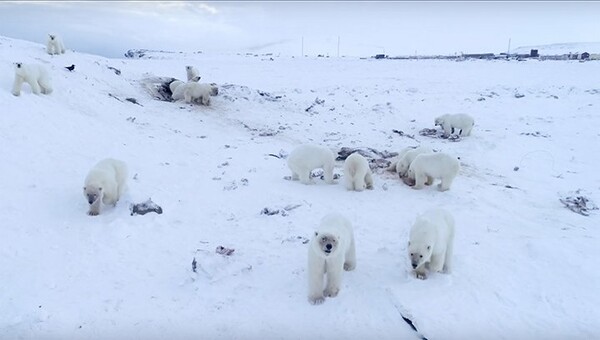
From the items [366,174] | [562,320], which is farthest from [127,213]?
[562,320]

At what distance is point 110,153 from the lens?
11211mm

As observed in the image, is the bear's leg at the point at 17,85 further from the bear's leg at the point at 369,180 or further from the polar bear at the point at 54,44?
the bear's leg at the point at 369,180

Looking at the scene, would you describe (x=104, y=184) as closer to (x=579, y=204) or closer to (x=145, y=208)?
(x=145, y=208)

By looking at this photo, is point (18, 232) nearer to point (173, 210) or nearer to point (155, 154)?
A: point (173, 210)

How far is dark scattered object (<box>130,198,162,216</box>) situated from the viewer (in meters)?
8.23

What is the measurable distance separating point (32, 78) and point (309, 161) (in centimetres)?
784

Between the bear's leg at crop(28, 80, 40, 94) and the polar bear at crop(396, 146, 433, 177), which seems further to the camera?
the bear's leg at crop(28, 80, 40, 94)

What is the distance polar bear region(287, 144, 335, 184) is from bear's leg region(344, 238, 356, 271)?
403 cm

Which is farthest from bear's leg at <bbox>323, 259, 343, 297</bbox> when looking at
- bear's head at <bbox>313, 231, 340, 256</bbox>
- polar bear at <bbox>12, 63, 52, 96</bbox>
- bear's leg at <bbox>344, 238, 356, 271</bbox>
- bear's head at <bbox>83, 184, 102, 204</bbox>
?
polar bear at <bbox>12, 63, 52, 96</bbox>

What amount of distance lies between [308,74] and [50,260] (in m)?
28.3

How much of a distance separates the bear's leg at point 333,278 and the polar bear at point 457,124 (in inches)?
464

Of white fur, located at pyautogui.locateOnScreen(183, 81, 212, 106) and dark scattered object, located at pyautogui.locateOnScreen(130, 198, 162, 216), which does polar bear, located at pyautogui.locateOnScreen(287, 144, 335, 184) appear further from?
white fur, located at pyautogui.locateOnScreen(183, 81, 212, 106)

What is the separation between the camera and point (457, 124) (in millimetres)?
16484

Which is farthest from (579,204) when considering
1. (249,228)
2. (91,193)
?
(91,193)
